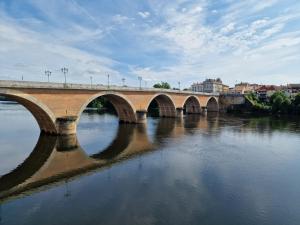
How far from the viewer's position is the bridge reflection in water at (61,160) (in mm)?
15508

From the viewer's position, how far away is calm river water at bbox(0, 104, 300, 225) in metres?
11.4

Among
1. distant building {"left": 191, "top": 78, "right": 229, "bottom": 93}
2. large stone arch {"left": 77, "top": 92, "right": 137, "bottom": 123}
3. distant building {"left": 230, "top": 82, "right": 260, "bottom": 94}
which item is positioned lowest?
large stone arch {"left": 77, "top": 92, "right": 137, "bottom": 123}

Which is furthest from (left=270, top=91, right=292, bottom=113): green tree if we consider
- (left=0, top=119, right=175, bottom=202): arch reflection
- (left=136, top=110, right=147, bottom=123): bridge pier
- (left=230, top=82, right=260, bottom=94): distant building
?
(left=0, top=119, right=175, bottom=202): arch reflection

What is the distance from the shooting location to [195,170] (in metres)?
17.8

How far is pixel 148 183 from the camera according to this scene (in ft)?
50.4

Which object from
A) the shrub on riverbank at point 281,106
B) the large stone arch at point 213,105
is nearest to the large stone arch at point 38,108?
the shrub on riverbank at point 281,106

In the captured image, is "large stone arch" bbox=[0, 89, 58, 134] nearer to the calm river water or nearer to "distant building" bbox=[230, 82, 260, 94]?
the calm river water

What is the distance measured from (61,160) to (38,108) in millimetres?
8610

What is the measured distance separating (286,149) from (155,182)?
635 inches

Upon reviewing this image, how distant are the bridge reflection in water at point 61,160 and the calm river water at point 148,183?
6 centimetres

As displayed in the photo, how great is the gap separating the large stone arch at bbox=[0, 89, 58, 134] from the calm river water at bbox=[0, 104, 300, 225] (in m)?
2.44

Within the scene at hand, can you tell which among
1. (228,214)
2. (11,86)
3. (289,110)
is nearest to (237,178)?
(228,214)

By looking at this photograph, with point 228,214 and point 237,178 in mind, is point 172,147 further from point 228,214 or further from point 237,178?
point 228,214

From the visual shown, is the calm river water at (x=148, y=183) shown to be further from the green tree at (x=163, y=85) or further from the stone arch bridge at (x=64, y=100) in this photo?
the green tree at (x=163, y=85)
